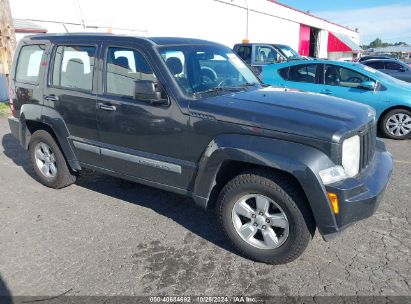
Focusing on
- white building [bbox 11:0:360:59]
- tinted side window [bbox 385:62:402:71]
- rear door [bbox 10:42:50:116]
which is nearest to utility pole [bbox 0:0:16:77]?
white building [bbox 11:0:360:59]

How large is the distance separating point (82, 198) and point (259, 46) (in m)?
9.69

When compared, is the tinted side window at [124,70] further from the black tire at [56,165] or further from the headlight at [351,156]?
the headlight at [351,156]

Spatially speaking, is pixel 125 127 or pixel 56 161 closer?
pixel 125 127

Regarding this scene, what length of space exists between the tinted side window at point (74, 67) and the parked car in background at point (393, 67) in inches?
499

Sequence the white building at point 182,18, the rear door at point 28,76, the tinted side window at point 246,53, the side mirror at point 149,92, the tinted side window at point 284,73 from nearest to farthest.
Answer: the side mirror at point 149,92 → the rear door at point 28,76 → the tinted side window at point 284,73 → the white building at point 182,18 → the tinted side window at point 246,53

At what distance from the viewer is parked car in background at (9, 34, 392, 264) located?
274cm

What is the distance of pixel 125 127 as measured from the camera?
12.0 feet

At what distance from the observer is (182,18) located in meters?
17.5

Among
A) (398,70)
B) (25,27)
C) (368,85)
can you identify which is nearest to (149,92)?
(368,85)

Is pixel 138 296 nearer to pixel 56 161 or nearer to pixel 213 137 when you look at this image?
pixel 213 137

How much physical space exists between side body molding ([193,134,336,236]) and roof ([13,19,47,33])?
31.3 ft

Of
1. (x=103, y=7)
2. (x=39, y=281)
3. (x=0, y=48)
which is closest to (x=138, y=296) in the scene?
(x=39, y=281)

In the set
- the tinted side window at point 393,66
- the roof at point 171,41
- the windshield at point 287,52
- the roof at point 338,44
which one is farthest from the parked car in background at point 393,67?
the roof at point 338,44

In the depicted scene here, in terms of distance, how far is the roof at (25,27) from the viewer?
10.3 meters
